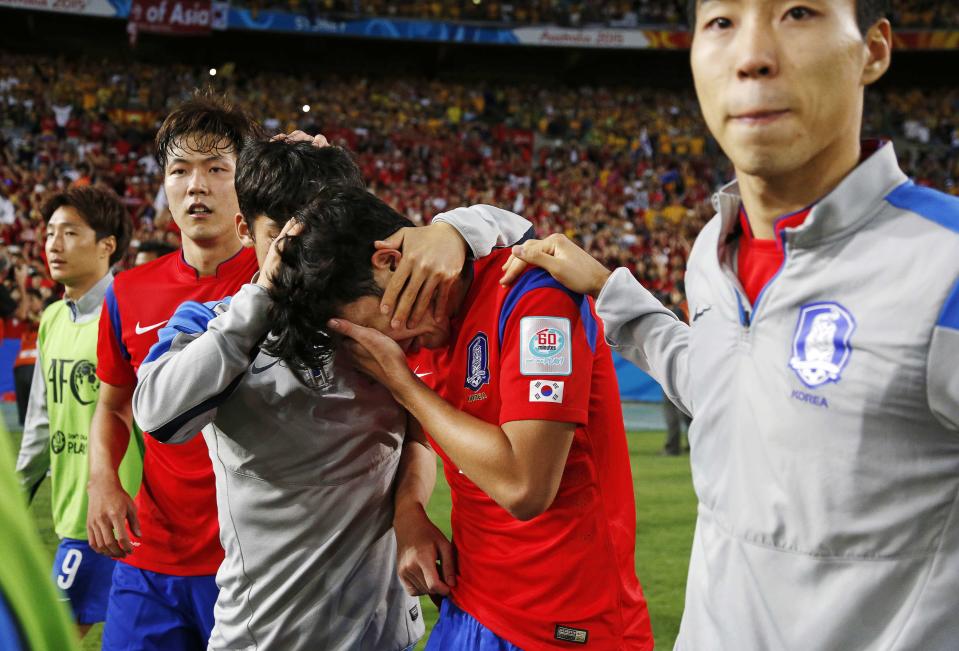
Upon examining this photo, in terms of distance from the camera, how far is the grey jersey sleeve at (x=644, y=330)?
166 centimetres

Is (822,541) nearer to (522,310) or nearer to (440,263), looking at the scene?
(522,310)

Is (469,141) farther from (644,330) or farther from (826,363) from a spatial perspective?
(826,363)

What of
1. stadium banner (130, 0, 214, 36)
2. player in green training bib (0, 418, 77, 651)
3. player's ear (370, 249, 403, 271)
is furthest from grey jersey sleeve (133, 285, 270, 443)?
stadium banner (130, 0, 214, 36)

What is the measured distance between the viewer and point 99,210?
440 centimetres

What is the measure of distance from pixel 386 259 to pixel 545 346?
369mm

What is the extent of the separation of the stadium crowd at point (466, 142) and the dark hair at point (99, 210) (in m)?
12.5

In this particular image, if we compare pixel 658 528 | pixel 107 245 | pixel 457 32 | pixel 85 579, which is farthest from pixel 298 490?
pixel 457 32

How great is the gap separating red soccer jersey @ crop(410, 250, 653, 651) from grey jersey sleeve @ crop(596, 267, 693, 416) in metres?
0.09

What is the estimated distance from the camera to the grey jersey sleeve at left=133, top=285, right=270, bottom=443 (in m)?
1.84

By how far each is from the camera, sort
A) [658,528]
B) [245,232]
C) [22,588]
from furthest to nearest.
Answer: [658,528] < [245,232] < [22,588]

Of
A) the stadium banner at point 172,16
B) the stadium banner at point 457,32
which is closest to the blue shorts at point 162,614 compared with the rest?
the stadium banner at point 172,16

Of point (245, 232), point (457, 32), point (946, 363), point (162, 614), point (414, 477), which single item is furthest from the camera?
point (457, 32)

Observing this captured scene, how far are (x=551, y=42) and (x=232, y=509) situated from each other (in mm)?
25902

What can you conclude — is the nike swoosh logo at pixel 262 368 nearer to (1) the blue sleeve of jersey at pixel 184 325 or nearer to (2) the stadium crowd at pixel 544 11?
(1) the blue sleeve of jersey at pixel 184 325
